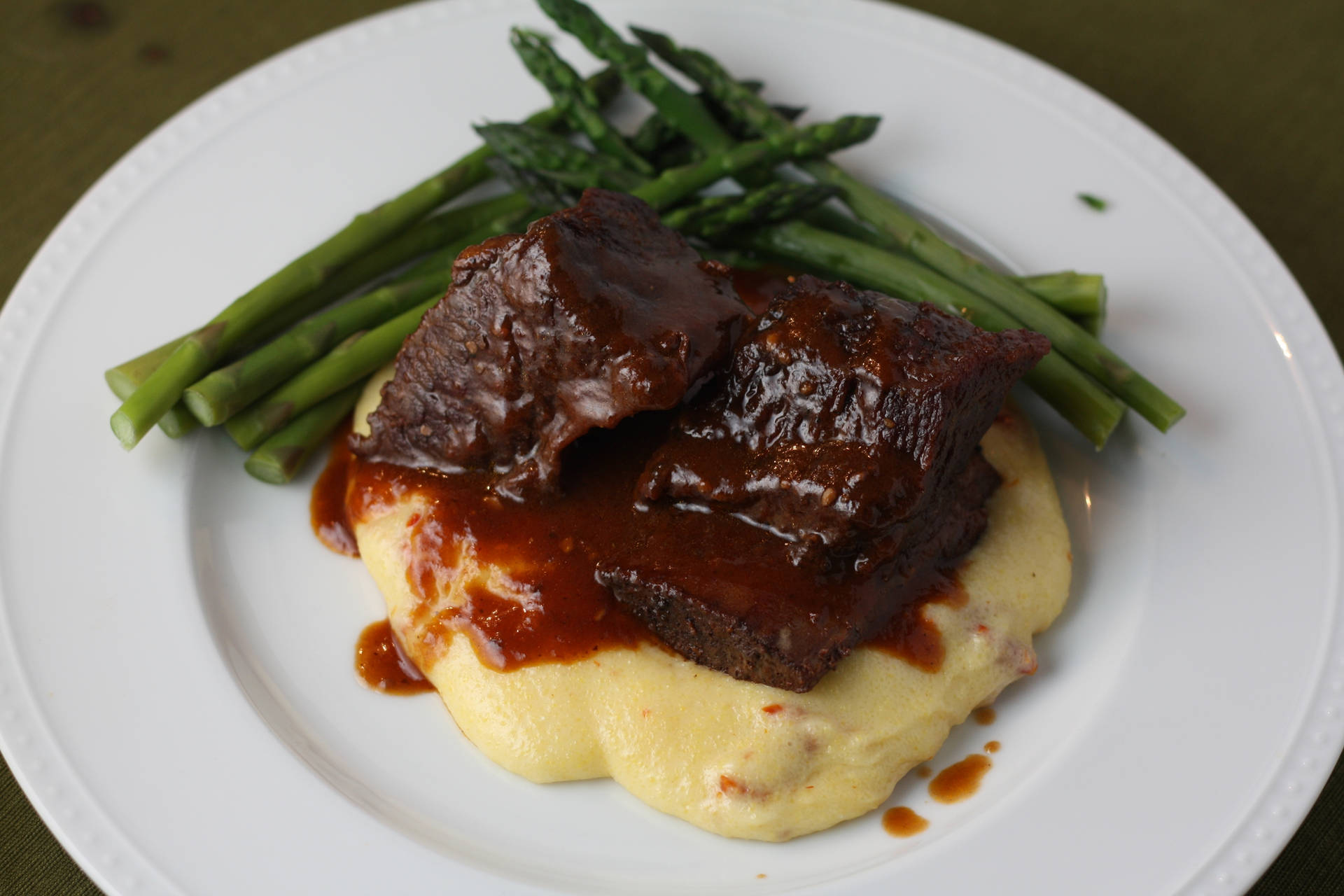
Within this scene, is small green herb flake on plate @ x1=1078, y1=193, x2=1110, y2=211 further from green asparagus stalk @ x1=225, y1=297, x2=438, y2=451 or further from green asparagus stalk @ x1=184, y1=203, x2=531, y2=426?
green asparagus stalk @ x1=225, y1=297, x2=438, y2=451

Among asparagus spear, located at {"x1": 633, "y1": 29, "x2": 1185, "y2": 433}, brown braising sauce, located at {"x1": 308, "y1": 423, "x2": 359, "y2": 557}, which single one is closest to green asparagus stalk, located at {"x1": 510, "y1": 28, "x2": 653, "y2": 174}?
asparagus spear, located at {"x1": 633, "y1": 29, "x2": 1185, "y2": 433}

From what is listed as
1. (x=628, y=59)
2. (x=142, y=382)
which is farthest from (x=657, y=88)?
A: (x=142, y=382)

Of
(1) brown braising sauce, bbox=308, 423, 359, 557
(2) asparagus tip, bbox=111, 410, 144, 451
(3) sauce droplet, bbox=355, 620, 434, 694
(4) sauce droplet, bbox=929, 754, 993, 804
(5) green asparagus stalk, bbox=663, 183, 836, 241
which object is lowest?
(3) sauce droplet, bbox=355, 620, 434, 694

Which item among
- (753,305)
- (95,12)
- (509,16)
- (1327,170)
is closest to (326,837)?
(753,305)

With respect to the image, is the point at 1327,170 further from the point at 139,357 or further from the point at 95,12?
the point at 95,12

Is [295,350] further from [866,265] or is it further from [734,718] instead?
[866,265]
